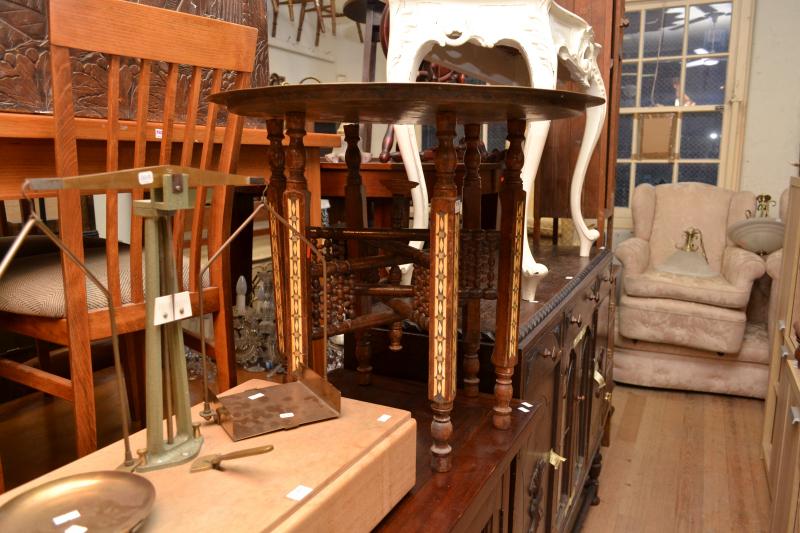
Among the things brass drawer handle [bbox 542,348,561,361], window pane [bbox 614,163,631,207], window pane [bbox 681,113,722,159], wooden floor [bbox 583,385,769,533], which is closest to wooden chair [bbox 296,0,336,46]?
window pane [bbox 614,163,631,207]

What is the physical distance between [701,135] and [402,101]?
388cm

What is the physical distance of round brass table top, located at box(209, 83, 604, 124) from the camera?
0.72 meters

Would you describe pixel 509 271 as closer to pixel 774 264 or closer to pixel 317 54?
pixel 774 264

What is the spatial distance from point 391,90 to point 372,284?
0.43 m

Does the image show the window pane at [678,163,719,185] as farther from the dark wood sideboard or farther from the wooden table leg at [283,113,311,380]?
the wooden table leg at [283,113,311,380]

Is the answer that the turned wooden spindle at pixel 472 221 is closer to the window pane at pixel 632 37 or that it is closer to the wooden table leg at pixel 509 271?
the wooden table leg at pixel 509 271

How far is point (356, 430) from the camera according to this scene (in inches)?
29.2

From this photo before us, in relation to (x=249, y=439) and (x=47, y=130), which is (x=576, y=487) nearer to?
(x=249, y=439)

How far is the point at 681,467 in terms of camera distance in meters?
2.48

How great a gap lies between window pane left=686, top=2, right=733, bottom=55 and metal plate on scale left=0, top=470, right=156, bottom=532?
4.29 meters

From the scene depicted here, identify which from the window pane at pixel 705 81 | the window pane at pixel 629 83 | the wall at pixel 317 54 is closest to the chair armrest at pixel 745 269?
the window pane at pixel 705 81

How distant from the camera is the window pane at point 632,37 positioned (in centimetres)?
410

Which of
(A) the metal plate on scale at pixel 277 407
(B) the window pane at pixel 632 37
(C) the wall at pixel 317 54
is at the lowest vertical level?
(A) the metal plate on scale at pixel 277 407

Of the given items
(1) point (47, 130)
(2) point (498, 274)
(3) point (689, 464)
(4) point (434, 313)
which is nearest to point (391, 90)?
(4) point (434, 313)
